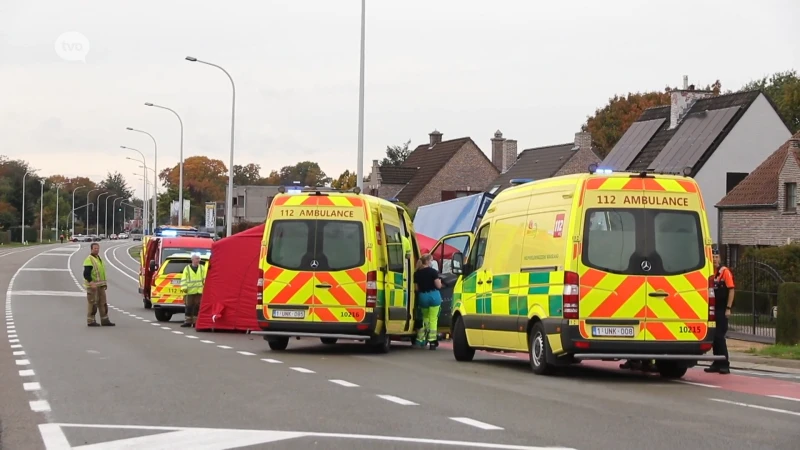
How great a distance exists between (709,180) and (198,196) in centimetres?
12150

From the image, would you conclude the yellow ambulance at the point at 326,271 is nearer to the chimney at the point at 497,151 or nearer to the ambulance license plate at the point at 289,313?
the ambulance license plate at the point at 289,313

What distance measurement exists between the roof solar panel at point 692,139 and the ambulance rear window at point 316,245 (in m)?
32.9

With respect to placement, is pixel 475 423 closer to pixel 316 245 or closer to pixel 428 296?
pixel 316 245

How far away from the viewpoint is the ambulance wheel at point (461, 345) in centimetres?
1906

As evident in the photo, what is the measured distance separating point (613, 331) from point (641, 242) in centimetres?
113

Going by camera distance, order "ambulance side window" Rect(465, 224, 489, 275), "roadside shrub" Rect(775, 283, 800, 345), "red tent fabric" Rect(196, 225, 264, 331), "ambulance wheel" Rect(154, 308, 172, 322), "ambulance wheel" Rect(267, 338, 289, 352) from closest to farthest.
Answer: "ambulance side window" Rect(465, 224, 489, 275) → "ambulance wheel" Rect(267, 338, 289, 352) → "roadside shrub" Rect(775, 283, 800, 345) → "red tent fabric" Rect(196, 225, 264, 331) → "ambulance wheel" Rect(154, 308, 172, 322)

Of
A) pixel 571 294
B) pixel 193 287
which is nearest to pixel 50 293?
pixel 193 287

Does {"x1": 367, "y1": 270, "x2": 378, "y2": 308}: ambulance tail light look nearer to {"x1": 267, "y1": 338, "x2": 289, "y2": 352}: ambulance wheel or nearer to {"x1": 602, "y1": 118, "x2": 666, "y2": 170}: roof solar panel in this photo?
{"x1": 267, "y1": 338, "x2": 289, "y2": 352}: ambulance wheel

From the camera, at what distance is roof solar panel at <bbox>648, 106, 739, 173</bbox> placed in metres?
52.1

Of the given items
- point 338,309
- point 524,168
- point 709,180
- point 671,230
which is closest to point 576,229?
point 671,230

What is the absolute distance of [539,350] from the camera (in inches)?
635

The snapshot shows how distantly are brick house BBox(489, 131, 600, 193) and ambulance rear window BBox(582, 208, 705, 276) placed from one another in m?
50.8

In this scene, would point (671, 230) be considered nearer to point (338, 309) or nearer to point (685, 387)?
point (685, 387)

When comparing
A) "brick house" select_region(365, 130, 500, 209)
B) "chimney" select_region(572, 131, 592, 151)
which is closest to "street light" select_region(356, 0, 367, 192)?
"chimney" select_region(572, 131, 592, 151)
